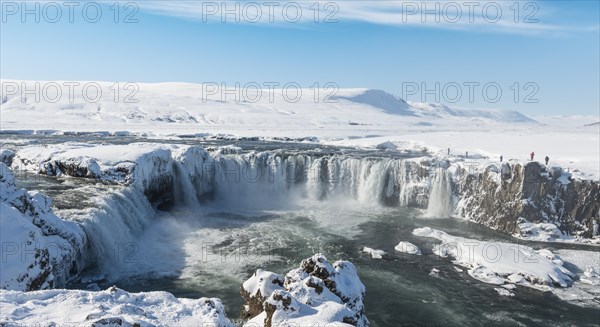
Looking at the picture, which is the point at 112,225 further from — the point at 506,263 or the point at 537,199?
the point at 537,199

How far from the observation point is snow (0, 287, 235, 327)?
7234 millimetres

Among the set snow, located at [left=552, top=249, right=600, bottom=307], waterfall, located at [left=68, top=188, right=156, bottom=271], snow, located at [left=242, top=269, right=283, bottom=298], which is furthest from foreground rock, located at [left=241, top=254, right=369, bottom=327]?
snow, located at [left=552, top=249, right=600, bottom=307]

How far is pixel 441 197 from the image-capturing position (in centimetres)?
3212

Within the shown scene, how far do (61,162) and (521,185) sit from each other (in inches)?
1144

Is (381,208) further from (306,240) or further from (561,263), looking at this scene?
(561,263)

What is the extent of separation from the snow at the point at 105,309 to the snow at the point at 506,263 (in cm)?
1488

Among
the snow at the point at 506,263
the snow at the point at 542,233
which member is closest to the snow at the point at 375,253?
the snow at the point at 506,263

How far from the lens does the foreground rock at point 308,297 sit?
9.41 m

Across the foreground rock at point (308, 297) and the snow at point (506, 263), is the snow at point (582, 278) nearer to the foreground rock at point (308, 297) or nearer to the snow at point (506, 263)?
the snow at point (506, 263)

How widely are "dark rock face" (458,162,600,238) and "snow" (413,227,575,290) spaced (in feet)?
16.5

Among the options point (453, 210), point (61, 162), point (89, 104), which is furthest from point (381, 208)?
point (89, 104)

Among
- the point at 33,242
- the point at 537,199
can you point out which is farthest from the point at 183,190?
the point at 537,199

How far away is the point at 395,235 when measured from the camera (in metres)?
26.0

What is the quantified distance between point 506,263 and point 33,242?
1912 centimetres
